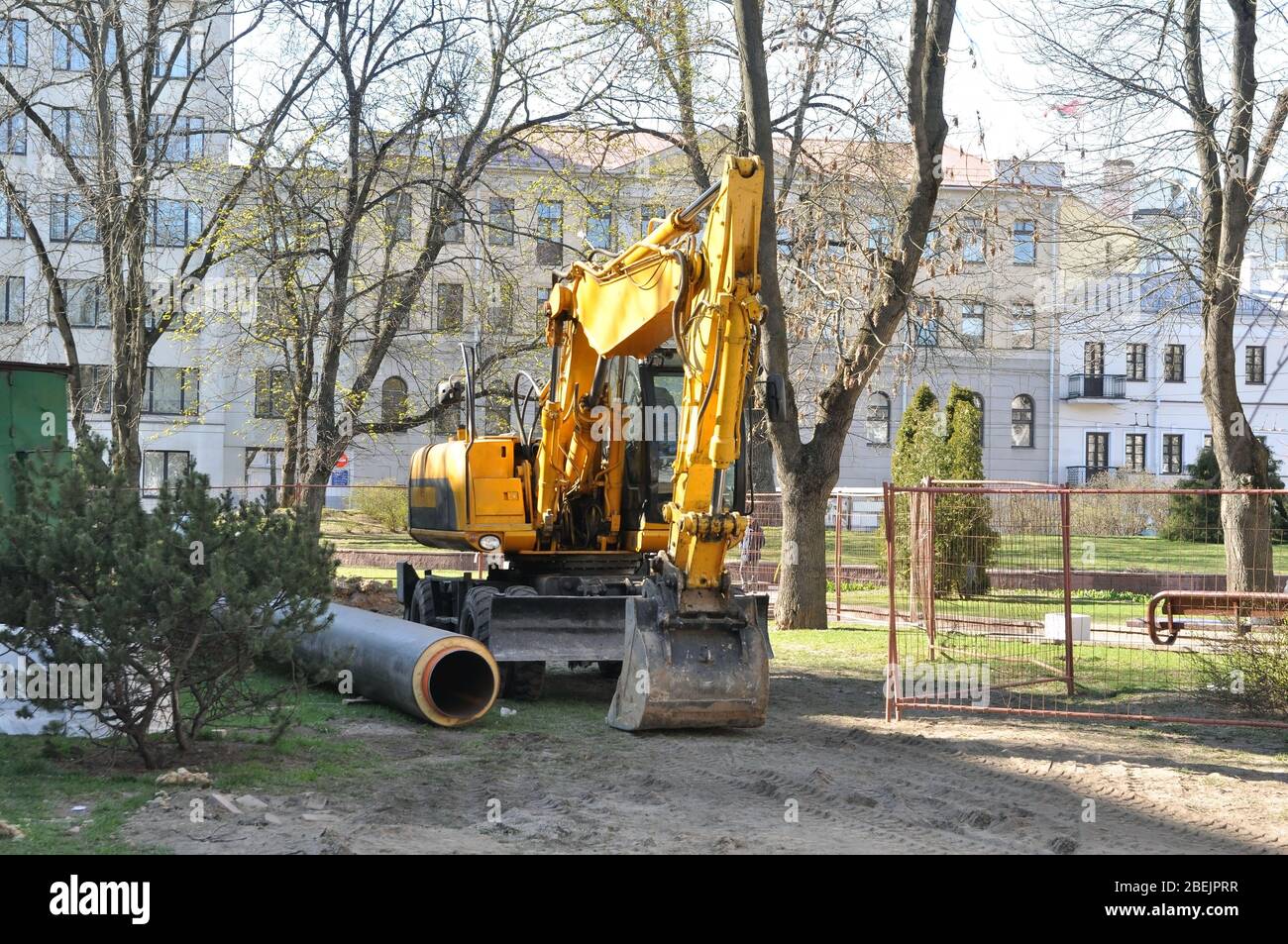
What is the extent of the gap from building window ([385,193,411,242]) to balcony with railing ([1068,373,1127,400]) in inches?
1495

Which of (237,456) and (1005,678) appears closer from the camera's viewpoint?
(1005,678)

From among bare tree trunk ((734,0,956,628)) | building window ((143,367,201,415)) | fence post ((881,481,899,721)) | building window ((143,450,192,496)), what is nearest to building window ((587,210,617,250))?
bare tree trunk ((734,0,956,628))

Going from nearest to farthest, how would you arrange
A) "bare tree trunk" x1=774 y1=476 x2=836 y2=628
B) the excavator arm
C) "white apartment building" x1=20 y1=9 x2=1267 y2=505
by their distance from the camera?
the excavator arm, "bare tree trunk" x1=774 y1=476 x2=836 y2=628, "white apartment building" x1=20 y1=9 x2=1267 y2=505

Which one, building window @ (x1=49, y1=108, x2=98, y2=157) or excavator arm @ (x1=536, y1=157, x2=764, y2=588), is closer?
excavator arm @ (x1=536, y1=157, x2=764, y2=588)

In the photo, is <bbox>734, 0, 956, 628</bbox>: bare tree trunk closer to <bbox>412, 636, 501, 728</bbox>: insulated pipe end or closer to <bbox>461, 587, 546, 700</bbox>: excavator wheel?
<bbox>461, 587, 546, 700</bbox>: excavator wheel

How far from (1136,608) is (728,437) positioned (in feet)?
42.3

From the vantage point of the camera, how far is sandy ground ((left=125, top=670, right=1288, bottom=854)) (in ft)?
22.6

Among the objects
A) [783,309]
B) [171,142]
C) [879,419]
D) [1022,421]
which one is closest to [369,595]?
[783,309]

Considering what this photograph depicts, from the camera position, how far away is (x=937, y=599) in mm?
15812

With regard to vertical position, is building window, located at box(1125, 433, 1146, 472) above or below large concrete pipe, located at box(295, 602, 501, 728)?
above

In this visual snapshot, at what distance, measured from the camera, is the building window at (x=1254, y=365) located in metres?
52.8

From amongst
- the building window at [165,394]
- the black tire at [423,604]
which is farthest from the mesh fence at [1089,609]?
the building window at [165,394]
